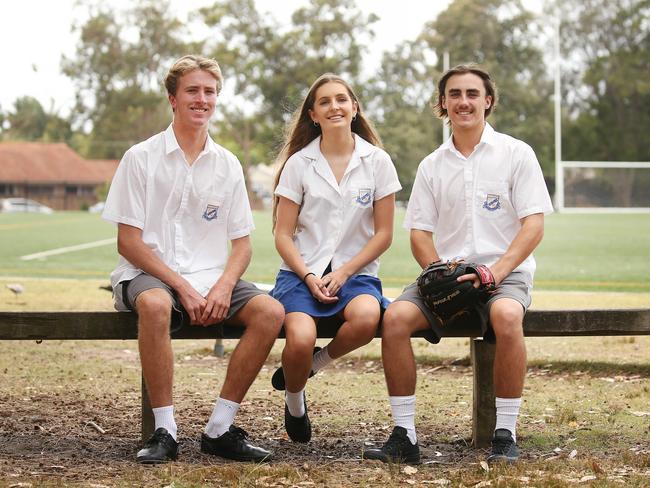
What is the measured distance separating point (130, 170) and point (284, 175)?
691 millimetres

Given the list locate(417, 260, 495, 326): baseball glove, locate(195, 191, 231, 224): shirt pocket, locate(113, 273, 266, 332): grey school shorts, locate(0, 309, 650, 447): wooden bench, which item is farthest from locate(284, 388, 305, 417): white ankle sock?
locate(195, 191, 231, 224): shirt pocket

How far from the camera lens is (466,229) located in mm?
4430

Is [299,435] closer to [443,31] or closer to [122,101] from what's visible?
[443,31]

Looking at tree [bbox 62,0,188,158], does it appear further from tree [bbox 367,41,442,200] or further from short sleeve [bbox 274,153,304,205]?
short sleeve [bbox 274,153,304,205]

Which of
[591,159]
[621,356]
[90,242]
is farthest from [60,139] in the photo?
[621,356]

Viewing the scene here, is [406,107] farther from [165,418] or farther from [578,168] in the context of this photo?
[165,418]

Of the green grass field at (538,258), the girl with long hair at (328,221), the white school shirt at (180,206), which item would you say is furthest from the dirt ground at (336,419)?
the green grass field at (538,258)

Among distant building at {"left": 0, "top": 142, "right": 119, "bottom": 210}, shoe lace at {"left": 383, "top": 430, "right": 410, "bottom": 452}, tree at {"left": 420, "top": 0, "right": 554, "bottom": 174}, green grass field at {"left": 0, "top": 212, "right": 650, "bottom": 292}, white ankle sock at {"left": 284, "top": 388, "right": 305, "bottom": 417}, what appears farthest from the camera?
distant building at {"left": 0, "top": 142, "right": 119, "bottom": 210}

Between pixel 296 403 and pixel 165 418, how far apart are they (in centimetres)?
60

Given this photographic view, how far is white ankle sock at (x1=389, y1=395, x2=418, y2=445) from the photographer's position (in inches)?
160

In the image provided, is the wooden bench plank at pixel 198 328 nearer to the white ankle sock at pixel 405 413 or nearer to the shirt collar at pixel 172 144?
the white ankle sock at pixel 405 413

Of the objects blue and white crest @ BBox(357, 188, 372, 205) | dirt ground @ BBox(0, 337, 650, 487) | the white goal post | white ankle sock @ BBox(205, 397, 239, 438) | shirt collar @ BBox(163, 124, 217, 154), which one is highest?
the white goal post

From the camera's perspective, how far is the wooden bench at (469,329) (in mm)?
4250

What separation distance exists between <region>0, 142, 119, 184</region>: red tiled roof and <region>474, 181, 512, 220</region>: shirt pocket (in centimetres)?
6199
